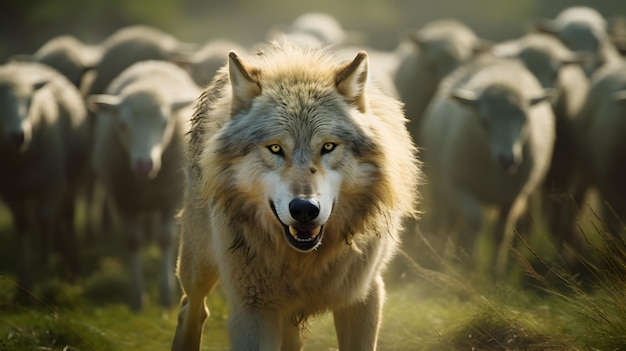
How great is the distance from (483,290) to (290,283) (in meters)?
2.50

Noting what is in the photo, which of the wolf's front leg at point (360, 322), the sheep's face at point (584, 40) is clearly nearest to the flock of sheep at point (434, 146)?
the sheep's face at point (584, 40)

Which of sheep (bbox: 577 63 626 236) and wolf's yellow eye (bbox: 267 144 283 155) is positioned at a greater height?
wolf's yellow eye (bbox: 267 144 283 155)

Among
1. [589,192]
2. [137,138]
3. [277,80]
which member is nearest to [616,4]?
[589,192]

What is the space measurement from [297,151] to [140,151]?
5125 mm

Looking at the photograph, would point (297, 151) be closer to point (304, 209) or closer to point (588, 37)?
point (304, 209)

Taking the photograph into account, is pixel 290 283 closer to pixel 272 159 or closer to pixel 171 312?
pixel 272 159

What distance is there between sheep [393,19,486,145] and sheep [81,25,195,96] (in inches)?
121

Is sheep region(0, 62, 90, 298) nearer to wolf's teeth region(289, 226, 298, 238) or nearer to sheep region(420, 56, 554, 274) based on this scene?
sheep region(420, 56, 554, 274)

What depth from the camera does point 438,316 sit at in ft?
22.5

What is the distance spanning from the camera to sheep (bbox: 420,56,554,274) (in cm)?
970

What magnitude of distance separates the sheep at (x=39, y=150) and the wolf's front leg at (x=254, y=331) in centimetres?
474

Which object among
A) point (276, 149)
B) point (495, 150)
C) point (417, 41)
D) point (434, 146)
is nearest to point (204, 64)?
point (417, 41)

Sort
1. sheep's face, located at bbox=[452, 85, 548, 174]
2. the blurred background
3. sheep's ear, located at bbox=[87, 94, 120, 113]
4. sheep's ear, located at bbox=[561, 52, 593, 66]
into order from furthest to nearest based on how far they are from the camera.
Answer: the blurred background, sheep's ear, located at bbox=[561, 52, 593, 66], sheep's ear, located at bbox=[87, 94, 120, 113], sheep's face, located at bbox=[452, 85, 548, 174]

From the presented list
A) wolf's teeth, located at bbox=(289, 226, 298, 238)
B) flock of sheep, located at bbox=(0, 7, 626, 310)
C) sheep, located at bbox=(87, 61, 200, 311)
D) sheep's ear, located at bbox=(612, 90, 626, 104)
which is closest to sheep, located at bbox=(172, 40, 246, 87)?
flock of sheep, located at bbox=(0, 7, 626, 310)
